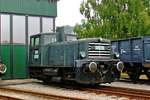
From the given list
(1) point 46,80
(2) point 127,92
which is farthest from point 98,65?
(1) point 46,80

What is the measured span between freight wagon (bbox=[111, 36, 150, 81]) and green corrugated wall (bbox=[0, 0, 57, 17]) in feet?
16.0

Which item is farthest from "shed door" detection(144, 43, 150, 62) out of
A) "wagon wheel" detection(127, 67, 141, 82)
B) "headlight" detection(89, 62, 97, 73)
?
"headlight" detection(89, 62, 97, 73)

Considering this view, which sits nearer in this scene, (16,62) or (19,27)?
(16,62)

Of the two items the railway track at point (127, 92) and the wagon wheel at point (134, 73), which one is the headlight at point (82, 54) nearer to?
the railway track at point (127, 92)

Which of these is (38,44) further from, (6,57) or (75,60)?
(75,60)

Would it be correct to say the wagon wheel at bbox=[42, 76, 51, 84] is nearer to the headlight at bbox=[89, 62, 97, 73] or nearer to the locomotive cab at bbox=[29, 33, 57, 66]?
the locomotive cab at bbox=[29, 33, 57, 66]

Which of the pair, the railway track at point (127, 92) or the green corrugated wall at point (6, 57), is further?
the green corrugated wall at point (6, 57)

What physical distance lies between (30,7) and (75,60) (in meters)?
7.90

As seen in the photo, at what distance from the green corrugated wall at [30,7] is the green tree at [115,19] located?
8544 mm

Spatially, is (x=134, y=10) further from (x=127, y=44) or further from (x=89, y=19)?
(x=127, y=44)

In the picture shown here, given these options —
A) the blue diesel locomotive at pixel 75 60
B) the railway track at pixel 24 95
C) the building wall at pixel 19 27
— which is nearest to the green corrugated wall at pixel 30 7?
the building wall at pixel 19 27

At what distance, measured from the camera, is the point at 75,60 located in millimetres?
18734

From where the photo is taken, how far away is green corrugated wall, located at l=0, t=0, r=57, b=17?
24.4m

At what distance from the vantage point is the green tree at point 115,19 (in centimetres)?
3309
